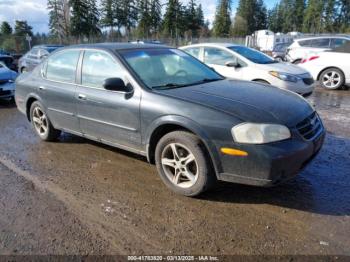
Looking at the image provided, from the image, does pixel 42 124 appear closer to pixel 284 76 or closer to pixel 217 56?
pixel 217 56

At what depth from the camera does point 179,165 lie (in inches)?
155

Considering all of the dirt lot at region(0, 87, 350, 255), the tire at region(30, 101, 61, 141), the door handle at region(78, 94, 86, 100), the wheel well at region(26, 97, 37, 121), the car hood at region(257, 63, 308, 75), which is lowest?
the dirt lot at region(0, 87, 350, 255)

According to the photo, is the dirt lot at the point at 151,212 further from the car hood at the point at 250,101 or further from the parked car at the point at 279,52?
the parked car at the point at 279,52

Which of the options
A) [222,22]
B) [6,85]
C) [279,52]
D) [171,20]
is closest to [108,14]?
[171,20]

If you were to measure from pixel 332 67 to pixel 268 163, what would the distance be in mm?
8966

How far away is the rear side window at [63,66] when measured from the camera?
518cm

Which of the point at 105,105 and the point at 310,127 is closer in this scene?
the point at 310,127

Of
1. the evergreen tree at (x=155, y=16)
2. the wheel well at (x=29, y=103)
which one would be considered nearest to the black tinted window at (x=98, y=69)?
the wheel well at (x=29, y=103)

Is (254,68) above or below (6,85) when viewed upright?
above

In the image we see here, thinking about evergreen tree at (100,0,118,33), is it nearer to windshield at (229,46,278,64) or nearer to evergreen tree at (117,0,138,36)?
evergreen tree at (117,0,138,36)

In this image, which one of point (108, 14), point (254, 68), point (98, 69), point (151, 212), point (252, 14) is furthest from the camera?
point (252, 14)

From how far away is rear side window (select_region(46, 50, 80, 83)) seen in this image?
518 centimetres

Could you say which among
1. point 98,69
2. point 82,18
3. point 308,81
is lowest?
point 308,81

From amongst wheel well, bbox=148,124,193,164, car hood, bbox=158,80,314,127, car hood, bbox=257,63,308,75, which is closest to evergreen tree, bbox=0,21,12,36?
car hood, bbox=257,63,308,75
